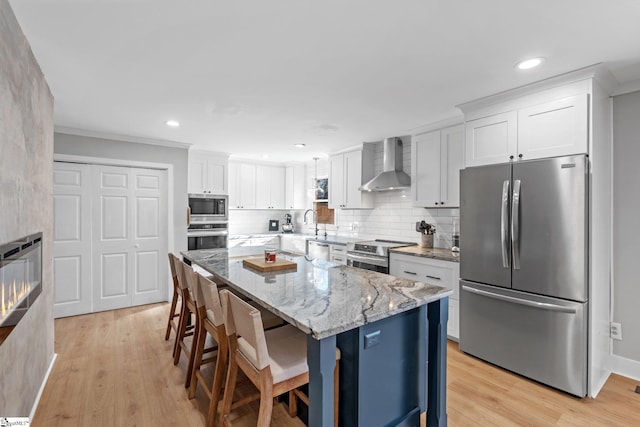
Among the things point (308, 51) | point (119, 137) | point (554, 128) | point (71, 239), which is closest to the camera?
point (308, 51)

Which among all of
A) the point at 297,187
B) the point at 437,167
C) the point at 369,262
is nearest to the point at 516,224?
the point at 437,167

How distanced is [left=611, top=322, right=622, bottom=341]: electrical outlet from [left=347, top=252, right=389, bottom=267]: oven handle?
2067mm

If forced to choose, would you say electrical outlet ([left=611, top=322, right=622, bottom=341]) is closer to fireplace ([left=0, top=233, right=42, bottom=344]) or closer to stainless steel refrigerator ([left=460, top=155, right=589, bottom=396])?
stainless steel refrigerator ([left=460, top=155, right=589, bottom=396])

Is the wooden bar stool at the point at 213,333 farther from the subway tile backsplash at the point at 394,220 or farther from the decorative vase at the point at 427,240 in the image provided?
the subway tile backsplash at the point at 394,220

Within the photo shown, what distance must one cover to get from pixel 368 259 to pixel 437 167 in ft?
4.69

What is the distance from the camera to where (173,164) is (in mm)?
4645

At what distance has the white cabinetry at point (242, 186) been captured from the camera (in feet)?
19.4

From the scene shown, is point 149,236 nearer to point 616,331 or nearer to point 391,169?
point 391,169

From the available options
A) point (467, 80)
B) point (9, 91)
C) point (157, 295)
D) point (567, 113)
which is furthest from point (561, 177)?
point (157, 295)

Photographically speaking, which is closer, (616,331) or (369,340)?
(369,340)

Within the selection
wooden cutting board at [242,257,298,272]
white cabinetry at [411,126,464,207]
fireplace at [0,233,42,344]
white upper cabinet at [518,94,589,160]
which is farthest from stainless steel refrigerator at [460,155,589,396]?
fireplace at [0,233,42,344]

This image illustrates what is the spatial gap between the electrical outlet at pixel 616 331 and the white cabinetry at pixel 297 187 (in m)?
4.81

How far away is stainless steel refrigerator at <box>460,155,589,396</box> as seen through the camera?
2.27 m

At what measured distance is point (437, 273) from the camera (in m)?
3.25
